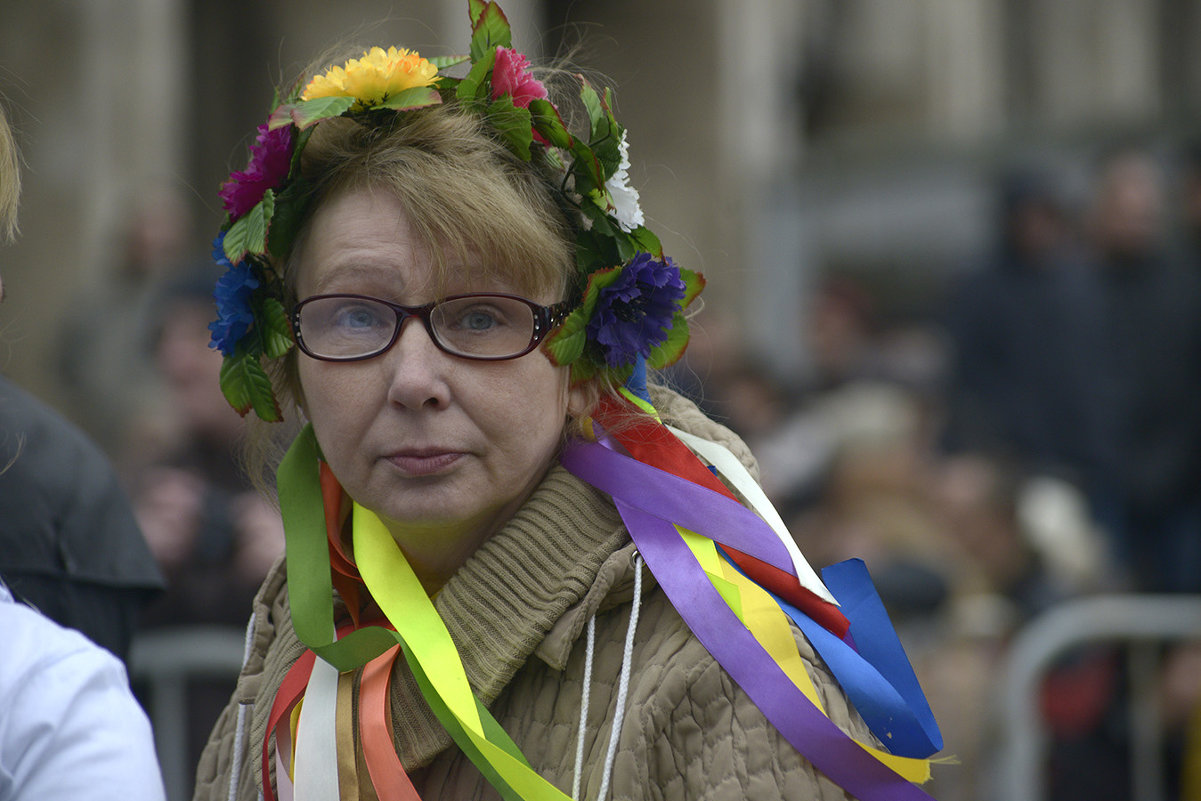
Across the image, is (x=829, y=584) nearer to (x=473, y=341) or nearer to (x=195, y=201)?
(x=473, y=341)

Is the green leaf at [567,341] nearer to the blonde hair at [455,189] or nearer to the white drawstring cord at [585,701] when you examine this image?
the blonde hair at [455,189]

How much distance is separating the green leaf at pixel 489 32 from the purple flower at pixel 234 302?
0.47 meters

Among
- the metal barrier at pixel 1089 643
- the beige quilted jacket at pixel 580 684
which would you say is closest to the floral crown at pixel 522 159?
the beige quilted jacket at pixel 580 684

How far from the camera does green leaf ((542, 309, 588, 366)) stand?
2.11 metres

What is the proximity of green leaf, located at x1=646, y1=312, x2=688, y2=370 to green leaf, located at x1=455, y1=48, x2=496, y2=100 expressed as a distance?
441mm

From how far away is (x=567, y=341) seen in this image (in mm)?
2113

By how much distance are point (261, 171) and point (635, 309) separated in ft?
1.90

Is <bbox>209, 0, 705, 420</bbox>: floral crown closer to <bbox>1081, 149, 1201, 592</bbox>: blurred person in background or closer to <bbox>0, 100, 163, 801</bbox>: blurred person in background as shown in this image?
<bbox>0, 100, 163, 801</bbox>: blurred person in background

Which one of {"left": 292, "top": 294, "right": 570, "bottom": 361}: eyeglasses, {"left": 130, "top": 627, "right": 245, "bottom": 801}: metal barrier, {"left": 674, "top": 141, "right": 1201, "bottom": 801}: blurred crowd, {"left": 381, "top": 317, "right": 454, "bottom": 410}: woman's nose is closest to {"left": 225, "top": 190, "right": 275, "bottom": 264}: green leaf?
{"left": 292, "top": 294, "right": 570, "bottom": 361}: eyeglasses

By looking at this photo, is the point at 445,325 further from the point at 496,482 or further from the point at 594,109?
the point at 594,109

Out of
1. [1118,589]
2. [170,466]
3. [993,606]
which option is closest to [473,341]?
[170,466]

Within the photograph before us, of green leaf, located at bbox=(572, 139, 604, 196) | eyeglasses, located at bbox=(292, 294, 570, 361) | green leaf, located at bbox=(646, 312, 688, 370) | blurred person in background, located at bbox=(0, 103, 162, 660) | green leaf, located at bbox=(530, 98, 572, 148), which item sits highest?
green leaf, located at bbox=(530, 98, 572, 148)

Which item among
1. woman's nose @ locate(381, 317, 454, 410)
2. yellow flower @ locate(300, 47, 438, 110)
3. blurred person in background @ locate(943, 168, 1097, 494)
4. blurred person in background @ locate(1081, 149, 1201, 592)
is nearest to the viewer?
woman's nose @ locate(381, 317, 454, 410)

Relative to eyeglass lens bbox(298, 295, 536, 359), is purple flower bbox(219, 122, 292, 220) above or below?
above
